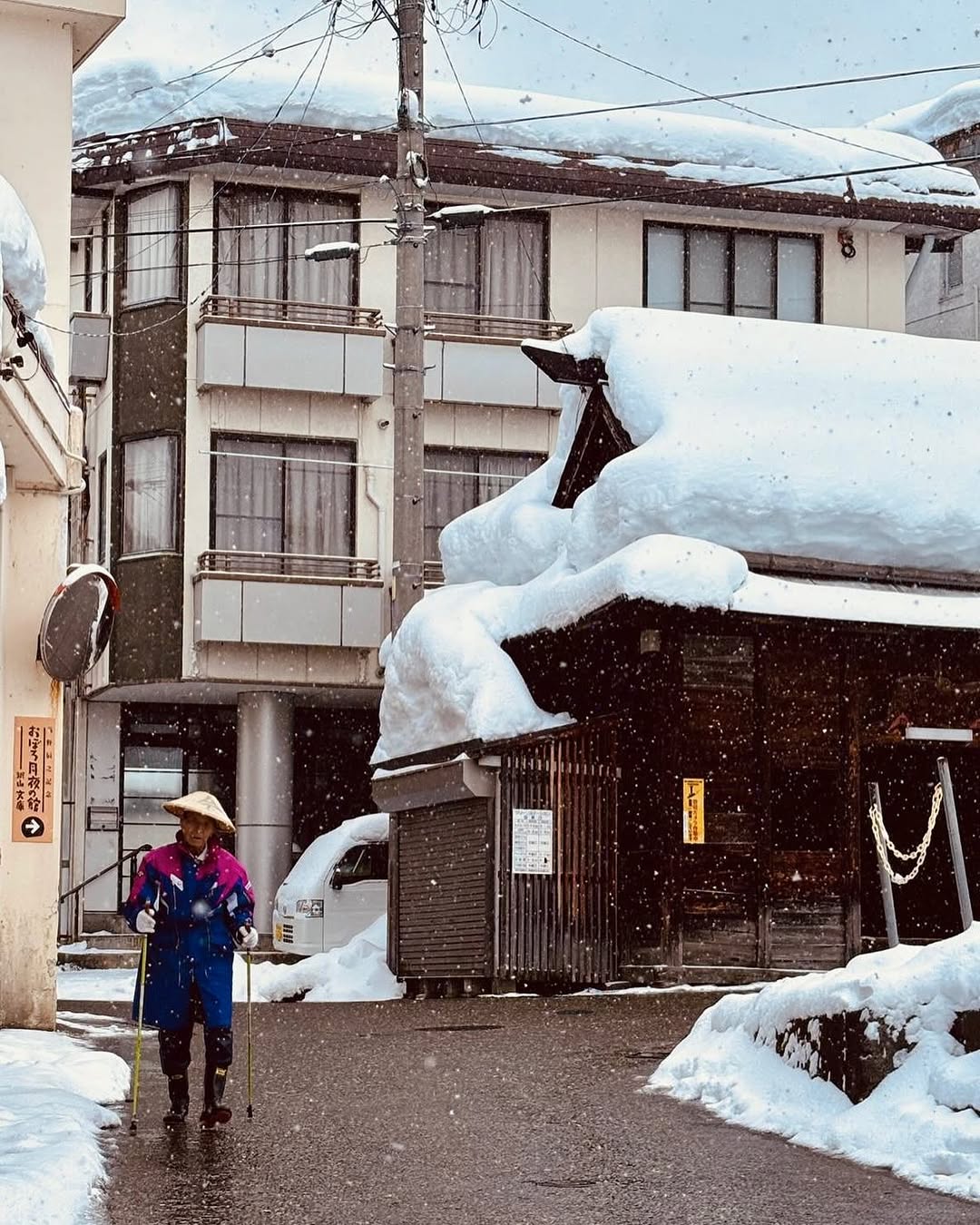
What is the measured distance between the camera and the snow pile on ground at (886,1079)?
8.09 m

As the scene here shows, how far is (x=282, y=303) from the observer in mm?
29219

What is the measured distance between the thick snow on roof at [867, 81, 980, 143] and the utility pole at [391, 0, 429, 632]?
1658 centimetres

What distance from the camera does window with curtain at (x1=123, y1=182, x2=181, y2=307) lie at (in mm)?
29641

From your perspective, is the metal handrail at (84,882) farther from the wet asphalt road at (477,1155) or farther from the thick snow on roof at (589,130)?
the wet asphalt road at (477,1155)

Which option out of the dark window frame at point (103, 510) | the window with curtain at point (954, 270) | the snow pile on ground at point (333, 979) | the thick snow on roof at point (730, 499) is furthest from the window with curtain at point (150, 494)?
the window with curtain at point (954, 270)

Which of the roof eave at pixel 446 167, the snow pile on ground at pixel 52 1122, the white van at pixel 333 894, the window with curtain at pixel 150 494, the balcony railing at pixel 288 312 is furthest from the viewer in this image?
the window with curtain at pixel 150 494

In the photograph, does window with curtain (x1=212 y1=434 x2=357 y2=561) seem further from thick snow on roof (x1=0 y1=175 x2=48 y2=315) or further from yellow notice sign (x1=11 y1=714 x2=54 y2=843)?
thick snow on roof (x1=0 y1=175 x2=48 y2=315)

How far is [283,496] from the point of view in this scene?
29484mm

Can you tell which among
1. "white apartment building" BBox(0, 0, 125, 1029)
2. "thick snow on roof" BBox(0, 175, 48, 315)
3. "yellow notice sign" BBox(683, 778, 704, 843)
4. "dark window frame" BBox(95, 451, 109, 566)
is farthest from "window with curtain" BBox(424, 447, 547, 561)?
"thick snow on roof" BBox(0, 175, 48, 315)

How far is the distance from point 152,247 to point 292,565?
17.7 feet

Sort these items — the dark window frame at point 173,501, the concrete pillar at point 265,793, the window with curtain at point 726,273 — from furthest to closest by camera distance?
the window with curtain at point 726,273 → the concrete pillar at point 265,793 → the dark window frame at point 173,501

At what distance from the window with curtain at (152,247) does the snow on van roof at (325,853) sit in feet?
28.6

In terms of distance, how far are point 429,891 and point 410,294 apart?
22.1 feet

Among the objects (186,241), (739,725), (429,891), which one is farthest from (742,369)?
(186,241)
